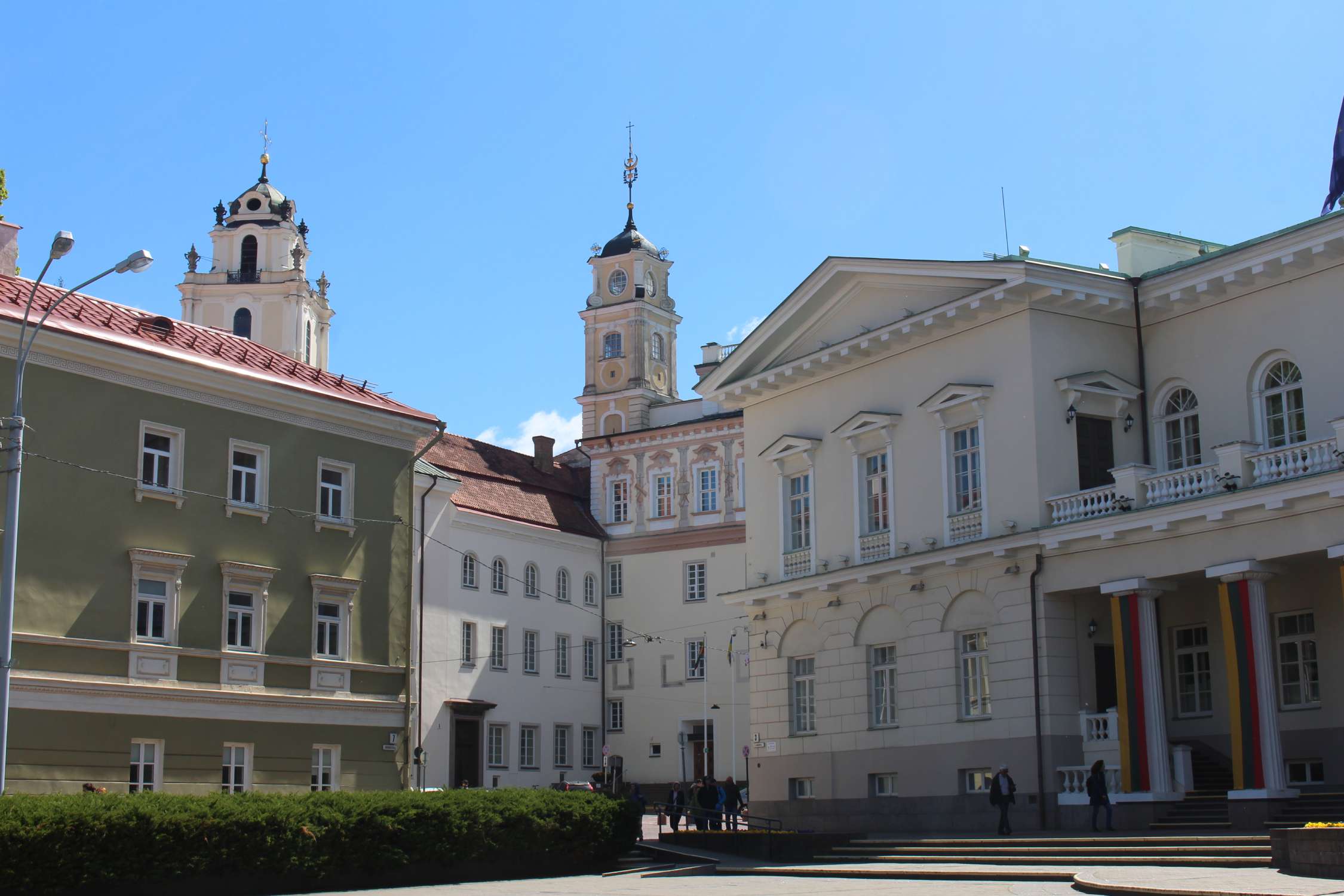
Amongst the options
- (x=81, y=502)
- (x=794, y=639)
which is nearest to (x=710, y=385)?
(x=794, y=639)

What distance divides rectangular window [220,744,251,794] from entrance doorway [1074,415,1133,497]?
56.5ft

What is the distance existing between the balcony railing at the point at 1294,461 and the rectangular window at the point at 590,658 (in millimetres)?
40086

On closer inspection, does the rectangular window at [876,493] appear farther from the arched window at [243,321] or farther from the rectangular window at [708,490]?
the arched window at [243,321]

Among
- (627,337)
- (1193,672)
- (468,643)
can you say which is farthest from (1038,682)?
(627,337)

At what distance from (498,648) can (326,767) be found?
27.2 meters

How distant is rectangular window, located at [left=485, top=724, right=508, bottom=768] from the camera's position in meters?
58.5

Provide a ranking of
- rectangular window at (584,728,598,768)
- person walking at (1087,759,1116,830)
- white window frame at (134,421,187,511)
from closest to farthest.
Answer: person walking at (1087,759,1116,830) → white window frame at (134,421,187,511) → rectangular window at (584,728,598,768)

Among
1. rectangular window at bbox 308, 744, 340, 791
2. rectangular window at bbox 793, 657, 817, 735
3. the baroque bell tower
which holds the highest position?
the baroque bell tower

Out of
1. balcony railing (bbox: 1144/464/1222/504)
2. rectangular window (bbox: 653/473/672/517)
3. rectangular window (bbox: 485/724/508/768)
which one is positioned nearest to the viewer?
balcony railing (bbox: 1144/464/1222/504)

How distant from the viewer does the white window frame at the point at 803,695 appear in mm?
36812

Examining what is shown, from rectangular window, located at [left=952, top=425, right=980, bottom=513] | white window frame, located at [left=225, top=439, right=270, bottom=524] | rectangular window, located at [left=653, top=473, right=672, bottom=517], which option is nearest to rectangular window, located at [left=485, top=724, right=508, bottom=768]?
rectangular window, located at [left=653, top=473, right=672, bottom=517]

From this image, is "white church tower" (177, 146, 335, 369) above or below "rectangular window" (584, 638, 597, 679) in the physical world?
above

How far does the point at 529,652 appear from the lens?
201 ft

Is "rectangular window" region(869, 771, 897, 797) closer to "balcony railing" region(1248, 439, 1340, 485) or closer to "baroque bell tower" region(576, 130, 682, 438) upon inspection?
"balcony railing" region(1248, 439, 1340, 485)
